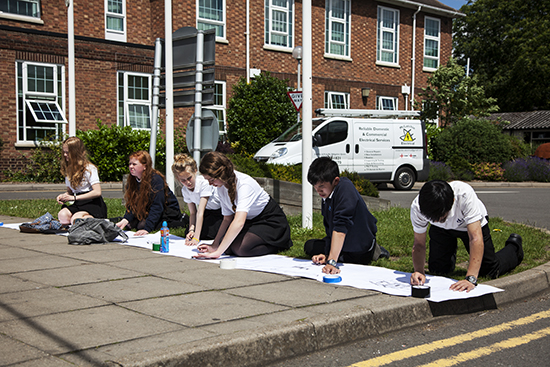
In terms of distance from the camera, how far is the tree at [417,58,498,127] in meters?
27.3

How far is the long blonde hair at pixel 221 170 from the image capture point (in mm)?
5824

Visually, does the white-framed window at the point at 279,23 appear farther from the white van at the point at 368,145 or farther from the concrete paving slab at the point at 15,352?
the concrete paving slab at the point at 15,352

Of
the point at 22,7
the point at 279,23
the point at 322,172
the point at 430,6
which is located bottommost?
the point at 322,172

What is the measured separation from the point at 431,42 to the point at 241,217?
86.2ft

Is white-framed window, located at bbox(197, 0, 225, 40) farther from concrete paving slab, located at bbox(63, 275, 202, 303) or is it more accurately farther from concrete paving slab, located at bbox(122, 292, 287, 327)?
concrete paving slab, located at bbox(122, 292, 287, 327)

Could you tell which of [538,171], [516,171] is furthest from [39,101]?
[538,171]

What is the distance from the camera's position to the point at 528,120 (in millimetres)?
46188

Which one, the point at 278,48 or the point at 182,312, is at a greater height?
the point at 278,48

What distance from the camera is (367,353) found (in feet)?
12.0

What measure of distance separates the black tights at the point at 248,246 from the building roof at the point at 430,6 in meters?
23.2

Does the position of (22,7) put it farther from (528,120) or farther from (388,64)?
(528,120)

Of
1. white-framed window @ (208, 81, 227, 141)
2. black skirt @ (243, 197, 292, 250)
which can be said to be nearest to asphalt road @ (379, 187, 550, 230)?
black skirt @ (243, 197, 292, 250)

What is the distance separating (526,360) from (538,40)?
152 ft

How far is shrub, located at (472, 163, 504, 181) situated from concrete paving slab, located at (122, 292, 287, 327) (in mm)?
20596
